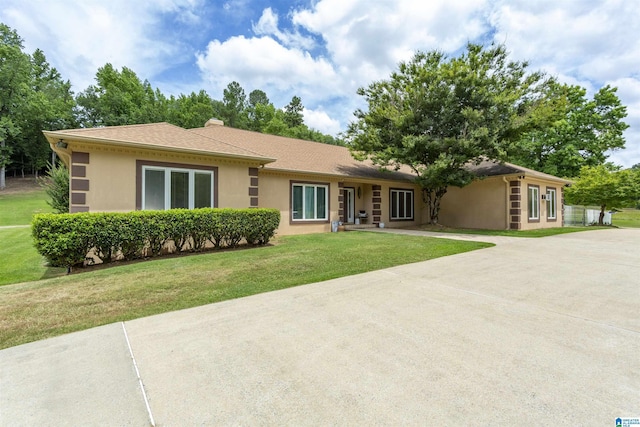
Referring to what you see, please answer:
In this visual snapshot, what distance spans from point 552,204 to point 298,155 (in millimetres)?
15515

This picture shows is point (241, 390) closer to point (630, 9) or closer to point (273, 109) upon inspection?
point (630, 9)

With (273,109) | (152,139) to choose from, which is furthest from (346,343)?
(273,109)

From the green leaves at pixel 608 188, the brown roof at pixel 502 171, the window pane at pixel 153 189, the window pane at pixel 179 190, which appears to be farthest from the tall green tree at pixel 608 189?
the window pane at pixel 153 189

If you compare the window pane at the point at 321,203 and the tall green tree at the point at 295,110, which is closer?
the window pane at the point at 321,203

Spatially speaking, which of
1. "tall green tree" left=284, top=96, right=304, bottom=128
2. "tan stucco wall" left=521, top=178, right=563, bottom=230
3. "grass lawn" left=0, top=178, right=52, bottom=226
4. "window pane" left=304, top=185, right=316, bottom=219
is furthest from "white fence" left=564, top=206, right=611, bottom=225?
"tall green tree" left=284, top=96, right=304, bottom=128

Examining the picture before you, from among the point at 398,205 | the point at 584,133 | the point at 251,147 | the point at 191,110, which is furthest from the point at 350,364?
the point at 191,110

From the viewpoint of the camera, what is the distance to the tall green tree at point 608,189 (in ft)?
62.0

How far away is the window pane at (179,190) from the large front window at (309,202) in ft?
14.9

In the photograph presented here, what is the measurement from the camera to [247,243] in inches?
379

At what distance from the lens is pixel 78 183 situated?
25.2 feet

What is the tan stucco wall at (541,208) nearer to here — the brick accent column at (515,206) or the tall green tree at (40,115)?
the brick accent column at (515,206)

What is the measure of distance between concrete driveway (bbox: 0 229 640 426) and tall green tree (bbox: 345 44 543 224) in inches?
376

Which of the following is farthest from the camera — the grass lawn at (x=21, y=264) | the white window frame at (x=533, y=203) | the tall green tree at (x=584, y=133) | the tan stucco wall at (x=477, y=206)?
the tall green tree at (x=584, y=133)

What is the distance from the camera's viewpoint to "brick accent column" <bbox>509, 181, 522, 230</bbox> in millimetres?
14734
